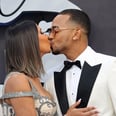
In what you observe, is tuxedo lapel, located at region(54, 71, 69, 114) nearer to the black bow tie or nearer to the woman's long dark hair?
the black bow tie

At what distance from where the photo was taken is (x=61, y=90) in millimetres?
2115

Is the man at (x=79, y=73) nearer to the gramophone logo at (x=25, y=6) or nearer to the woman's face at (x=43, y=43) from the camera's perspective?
the woman's face at (x=43, y=43)

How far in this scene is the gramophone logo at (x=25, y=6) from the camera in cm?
260

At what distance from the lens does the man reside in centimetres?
199

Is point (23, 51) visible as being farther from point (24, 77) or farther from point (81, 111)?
point (81, 111)

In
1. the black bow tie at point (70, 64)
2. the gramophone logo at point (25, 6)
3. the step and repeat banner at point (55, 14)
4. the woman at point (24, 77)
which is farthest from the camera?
the gramophone logo at point (25, 6)

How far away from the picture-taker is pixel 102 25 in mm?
2514

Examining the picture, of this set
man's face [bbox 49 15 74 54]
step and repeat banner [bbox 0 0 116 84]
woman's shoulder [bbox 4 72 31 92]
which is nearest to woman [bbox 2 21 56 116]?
woman's shoulder [bbox 4 72 31 92]

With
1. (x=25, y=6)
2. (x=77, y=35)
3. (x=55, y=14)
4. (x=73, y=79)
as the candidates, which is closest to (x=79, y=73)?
(x=73, y=79)

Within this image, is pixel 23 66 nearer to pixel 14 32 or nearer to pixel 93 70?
pixel 14 32

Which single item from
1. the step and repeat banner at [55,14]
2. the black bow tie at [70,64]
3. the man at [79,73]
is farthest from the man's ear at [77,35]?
the step and repeat banner at [55,14]

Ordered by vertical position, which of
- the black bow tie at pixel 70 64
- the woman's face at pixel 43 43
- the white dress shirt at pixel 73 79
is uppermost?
the woman's face at pixel 43 43

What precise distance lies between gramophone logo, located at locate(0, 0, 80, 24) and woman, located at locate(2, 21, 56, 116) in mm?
529

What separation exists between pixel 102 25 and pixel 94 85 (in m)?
0.61
